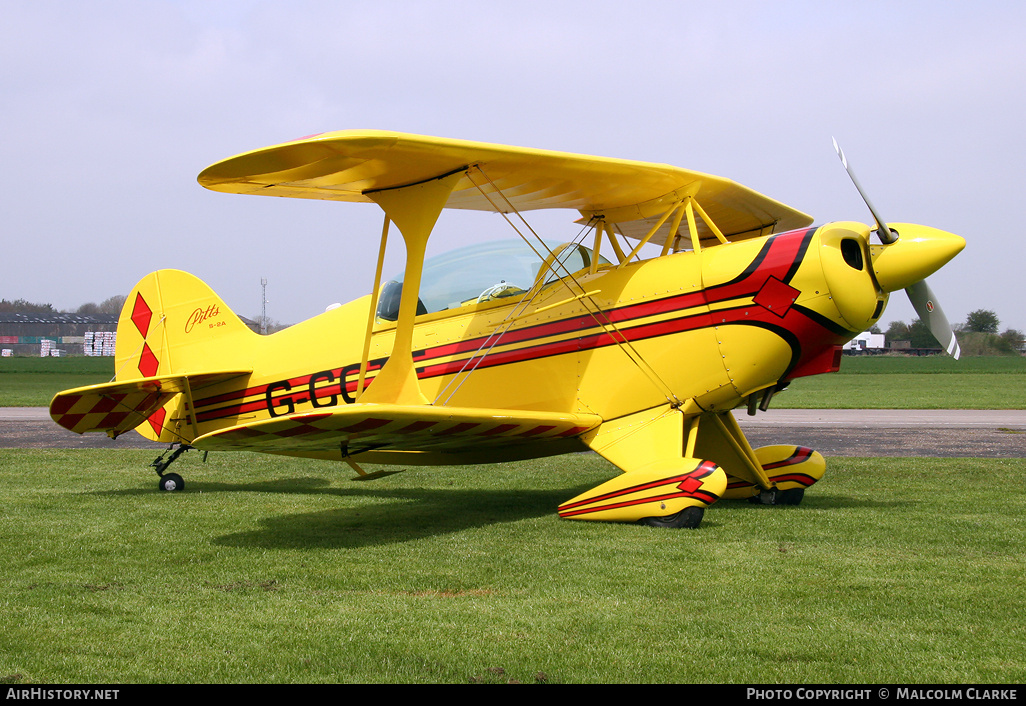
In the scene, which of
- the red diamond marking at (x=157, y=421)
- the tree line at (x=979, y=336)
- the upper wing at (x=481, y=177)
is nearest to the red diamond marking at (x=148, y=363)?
the red diamond marking at (x=157, y=421)

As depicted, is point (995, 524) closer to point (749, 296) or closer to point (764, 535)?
point (764, 535)

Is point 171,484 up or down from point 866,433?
up

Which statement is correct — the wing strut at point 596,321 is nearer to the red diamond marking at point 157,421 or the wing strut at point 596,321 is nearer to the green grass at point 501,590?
the green grass at point 501,590

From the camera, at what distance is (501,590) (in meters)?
4.95

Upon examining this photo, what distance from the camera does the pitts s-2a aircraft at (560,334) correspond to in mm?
6707

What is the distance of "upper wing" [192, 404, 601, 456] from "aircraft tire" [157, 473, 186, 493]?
9.25 feet

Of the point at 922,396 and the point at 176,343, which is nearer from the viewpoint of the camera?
the point at 176,343

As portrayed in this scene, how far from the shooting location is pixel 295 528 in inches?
276

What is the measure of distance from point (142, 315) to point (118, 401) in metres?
2.16

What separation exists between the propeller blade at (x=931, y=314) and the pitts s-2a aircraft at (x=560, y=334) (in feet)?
0.08

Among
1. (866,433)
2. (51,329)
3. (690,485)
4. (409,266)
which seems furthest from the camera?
(51,329)

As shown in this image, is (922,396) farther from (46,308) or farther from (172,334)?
(46,308)

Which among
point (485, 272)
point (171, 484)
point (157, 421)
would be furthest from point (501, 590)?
point (157, 421)
